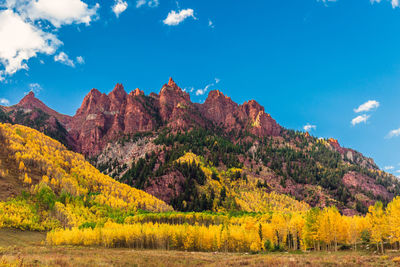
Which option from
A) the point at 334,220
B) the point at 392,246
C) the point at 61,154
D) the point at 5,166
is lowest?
the point at 392,246

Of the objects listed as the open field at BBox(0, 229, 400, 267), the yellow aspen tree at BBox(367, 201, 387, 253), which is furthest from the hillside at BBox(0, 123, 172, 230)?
the yellow aspen tree at BBox(367, 201, 387, 253)

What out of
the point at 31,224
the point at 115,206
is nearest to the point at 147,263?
the point at 31,224

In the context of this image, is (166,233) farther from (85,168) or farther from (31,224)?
(85,168)

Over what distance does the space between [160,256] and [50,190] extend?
88.3 meters

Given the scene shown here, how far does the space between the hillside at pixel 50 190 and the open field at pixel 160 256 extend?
16.1 metres

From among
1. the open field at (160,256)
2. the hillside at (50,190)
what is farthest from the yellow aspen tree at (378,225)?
the hillside at (50,190)

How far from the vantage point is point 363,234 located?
99250mm

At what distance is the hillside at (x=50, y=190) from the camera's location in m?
108

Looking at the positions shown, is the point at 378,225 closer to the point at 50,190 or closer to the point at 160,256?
the point at 160,256

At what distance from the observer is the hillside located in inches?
4259

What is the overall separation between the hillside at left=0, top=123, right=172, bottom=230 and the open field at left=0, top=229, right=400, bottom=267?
1610 centimetres

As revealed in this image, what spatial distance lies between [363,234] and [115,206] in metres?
125

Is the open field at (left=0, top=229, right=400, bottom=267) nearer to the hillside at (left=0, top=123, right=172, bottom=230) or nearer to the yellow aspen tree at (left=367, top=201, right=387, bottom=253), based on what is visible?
the yellow aspen tree at (left=367, top=201, right=387, bottom=253)

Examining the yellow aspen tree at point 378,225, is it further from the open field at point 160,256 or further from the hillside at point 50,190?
the hillside at point 50,190
